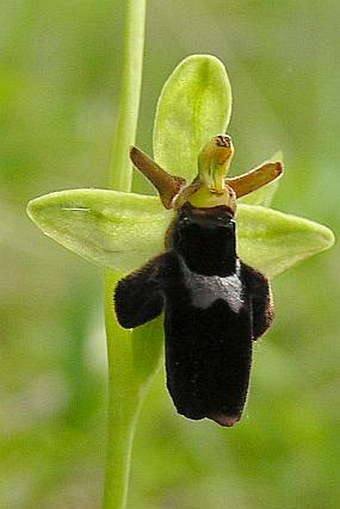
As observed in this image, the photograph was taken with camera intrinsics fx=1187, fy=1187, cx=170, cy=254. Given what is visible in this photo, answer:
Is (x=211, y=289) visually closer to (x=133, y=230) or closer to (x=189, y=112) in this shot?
(x=133, y=230)

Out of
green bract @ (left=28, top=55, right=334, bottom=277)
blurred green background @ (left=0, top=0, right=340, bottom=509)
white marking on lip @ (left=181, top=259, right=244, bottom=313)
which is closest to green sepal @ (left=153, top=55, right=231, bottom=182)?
green bract @ (left=28, top=55, right=334, bottom=277)

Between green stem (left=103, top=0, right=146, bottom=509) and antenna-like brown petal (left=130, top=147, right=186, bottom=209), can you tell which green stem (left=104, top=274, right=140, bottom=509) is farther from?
antenna-like brown petal (left=130, top=147, right=186, bottom=209)

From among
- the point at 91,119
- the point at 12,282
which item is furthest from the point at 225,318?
the point at 12,282

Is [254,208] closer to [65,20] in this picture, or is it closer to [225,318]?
[225,318]

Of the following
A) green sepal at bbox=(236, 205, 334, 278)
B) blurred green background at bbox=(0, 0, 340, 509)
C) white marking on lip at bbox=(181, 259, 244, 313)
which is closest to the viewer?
white marking on lip at bbox=(181, 259, 244, 313)

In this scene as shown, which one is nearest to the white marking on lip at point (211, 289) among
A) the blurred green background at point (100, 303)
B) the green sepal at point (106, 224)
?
the green sepal at point (106, 224)

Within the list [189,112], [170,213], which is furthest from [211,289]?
[189,112]

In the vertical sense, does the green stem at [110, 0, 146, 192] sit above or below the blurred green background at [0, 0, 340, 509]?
above
